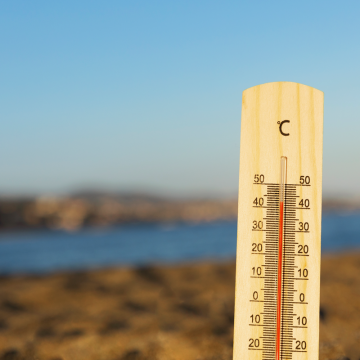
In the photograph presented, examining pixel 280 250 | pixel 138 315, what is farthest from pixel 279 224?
pixel 138 315

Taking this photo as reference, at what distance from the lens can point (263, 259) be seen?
2096 mm

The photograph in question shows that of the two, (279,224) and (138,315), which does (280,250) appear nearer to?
(279,224)

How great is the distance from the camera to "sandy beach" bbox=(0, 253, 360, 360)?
315cm

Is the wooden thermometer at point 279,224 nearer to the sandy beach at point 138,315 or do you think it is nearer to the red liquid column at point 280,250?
the red liquid column at point 280,250

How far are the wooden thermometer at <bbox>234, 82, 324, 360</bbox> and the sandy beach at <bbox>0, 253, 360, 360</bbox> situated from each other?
105 centimetres

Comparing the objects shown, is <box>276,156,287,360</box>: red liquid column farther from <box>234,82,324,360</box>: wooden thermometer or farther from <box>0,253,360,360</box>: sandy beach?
<box>0,253,360,360</box>: sandy beach

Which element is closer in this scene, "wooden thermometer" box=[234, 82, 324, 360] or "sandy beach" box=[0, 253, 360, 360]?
"wooden thermometer" box=[234, 82, 324, 360]

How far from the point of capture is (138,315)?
13.1 ft

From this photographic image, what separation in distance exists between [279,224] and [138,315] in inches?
92.8

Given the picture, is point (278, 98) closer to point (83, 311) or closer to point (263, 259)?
point (263, 259)

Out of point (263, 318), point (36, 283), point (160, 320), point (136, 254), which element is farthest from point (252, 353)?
point (136, 254)

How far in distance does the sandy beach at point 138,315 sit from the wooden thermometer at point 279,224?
3.45ft

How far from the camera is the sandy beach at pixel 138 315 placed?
3148 millimetres

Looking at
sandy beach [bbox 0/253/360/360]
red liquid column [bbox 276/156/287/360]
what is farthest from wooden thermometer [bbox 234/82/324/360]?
sandy beach [bbox 0/253/360/360]
